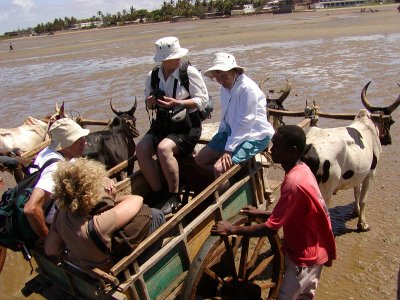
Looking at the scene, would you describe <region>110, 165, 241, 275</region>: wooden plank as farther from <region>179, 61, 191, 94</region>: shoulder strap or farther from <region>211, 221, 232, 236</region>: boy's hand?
<region>179, 61, 191, 94</region>: shoulder strap

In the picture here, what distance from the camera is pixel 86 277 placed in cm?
300

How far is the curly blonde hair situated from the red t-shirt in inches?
47.0

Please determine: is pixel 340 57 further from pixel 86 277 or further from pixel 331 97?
pixel 86 277

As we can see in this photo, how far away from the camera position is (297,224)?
2900 millimetres

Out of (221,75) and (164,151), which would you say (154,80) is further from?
(221,75)

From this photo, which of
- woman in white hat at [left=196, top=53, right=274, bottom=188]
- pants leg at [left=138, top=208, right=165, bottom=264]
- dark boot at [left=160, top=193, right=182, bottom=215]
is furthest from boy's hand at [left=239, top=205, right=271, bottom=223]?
dark boot at [left=160, top=193, right=182, bottom=215]

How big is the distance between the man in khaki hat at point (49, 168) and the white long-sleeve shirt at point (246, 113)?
4.64 ft

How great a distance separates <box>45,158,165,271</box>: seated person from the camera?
265 centimetres

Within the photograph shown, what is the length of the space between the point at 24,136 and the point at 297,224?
19.5ft

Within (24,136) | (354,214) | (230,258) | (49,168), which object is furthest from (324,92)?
(49,168)

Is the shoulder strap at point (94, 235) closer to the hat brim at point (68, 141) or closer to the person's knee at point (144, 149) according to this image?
the hat brim at point (68, 141)

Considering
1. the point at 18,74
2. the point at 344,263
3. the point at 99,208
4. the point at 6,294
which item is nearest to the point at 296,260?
the point at 99,208

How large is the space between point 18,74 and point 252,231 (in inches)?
935

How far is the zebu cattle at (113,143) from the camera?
5.73 meters
